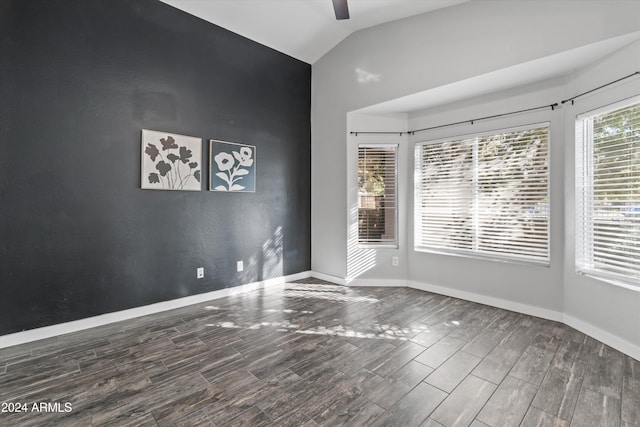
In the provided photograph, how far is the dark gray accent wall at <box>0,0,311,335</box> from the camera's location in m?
2.68

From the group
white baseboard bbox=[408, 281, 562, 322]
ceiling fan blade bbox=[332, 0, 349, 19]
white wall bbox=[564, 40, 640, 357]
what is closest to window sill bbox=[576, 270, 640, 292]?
white wall bbox=[564, 40, 640, 357]

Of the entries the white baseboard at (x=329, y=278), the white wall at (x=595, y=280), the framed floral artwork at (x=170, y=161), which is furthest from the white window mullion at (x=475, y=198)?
the framed floral artwork at (x=170, y=161)

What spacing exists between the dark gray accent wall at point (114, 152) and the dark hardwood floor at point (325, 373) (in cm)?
53

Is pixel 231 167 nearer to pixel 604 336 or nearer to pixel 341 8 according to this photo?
pixel 341 8

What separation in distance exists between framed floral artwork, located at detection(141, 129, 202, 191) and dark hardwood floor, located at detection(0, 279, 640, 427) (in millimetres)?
1484

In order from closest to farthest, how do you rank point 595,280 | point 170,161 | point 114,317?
point 595,280 < point 114,317 < point 170,161

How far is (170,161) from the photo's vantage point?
Result: 3.53 meters

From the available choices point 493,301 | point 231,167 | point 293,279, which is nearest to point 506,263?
point 493,301

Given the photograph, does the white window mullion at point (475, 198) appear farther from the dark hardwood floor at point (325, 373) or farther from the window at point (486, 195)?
the dark hardwood floor at point (325, 373)

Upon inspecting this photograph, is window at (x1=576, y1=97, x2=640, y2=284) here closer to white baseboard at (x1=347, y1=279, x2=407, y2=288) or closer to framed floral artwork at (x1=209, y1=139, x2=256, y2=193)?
white baseboard at (x1=347, y1=279, x2=407, y2=288)

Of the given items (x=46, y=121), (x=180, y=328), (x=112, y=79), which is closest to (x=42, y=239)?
(x=46, y=121)

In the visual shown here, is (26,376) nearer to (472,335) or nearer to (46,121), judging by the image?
(46,121)

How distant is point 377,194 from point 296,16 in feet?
8.68

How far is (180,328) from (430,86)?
3.79 metres
